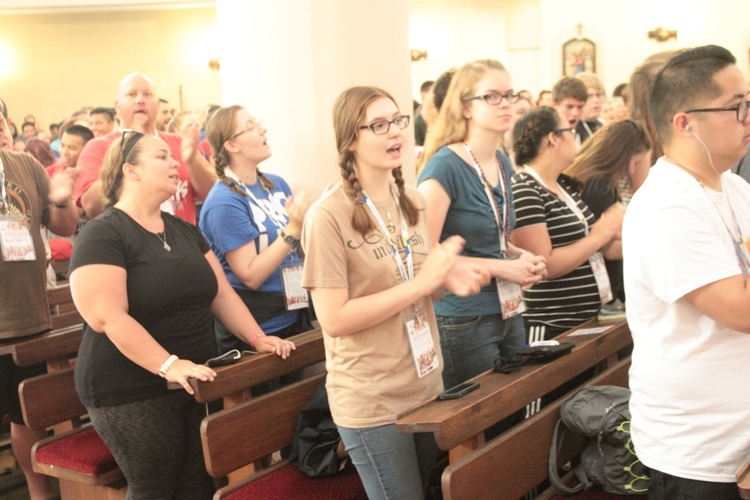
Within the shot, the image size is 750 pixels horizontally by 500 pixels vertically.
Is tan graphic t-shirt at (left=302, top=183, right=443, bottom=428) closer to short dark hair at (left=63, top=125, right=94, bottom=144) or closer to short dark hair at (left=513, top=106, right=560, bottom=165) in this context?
short dark hair at (left=513, top=106, right=560, bottom=165)

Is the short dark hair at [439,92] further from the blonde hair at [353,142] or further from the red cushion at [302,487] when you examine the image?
the red cushion at [302,487]

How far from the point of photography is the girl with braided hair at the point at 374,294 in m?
2.20

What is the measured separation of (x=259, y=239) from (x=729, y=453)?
1996 mm

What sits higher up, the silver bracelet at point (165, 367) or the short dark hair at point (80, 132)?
the short dark hair at point (80, 132)

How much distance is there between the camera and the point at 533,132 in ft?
10.6

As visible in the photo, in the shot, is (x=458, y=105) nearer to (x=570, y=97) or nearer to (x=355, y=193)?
(x=355, y=193)

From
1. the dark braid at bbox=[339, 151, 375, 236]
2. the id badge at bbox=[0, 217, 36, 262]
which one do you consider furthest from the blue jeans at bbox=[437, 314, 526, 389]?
the id badge at bbox=[0, 217, 36, 262]

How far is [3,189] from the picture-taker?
3500 millimetres

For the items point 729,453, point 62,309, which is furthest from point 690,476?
point 62,309

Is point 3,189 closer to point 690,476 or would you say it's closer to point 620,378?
point 620,378

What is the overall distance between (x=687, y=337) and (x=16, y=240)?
275 cm

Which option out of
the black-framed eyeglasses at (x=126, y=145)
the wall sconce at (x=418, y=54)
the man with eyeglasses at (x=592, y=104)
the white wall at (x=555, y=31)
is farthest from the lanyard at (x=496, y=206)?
the wall sconce at (x=418, y=54)

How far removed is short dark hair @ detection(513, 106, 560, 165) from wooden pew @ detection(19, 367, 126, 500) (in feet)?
6.31

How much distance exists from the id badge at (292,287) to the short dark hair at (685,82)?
1708 mm
